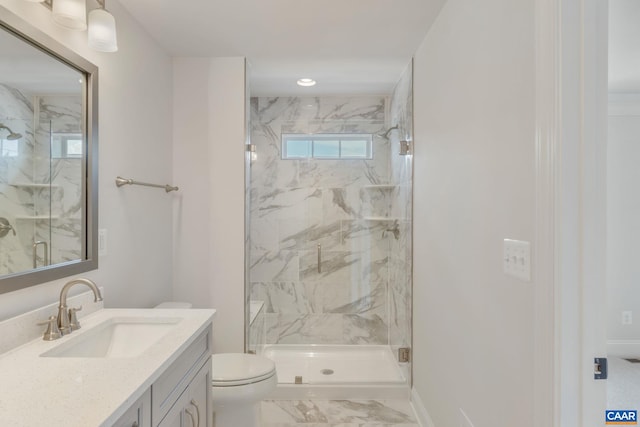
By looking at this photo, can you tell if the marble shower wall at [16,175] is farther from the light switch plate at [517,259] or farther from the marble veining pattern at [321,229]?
the marble veining pattern at [321,229]

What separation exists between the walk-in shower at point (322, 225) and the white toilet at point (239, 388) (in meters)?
1.44

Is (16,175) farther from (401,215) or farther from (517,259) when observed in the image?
(401,215)

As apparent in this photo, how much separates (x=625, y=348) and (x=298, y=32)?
13.2 feet

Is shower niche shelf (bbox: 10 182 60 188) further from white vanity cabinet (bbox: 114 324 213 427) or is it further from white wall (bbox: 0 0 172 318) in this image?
white vanity cabinet (bbox: 114 324 213 427)

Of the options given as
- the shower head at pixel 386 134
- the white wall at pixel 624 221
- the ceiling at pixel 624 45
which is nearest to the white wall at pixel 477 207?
the shower head at pixel 386 134

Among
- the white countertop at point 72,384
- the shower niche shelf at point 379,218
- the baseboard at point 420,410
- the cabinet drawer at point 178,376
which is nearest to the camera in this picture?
the white countertop at point 72,384

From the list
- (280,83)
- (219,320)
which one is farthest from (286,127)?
(219,320)

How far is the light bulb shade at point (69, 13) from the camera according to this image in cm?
135

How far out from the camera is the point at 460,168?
1.65 metres

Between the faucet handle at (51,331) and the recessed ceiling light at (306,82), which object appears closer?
the faucet handle at (51,331)

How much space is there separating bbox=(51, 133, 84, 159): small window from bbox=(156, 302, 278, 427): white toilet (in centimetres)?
121

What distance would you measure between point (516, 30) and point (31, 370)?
1.75 metres

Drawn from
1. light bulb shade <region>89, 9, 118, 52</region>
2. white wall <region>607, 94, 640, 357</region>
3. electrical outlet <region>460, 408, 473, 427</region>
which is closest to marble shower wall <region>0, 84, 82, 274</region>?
light bulb shade <region>89, 9, 118, 52</region>

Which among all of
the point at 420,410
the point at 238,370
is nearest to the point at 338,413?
the point at 420,410
